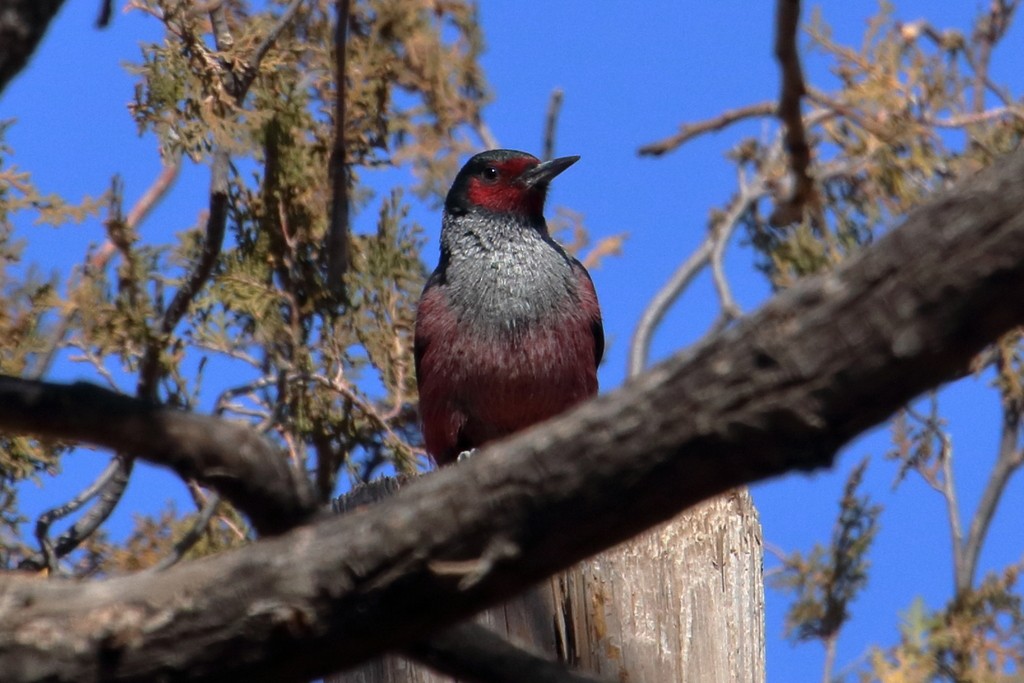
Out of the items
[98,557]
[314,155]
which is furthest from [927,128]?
[98,557]

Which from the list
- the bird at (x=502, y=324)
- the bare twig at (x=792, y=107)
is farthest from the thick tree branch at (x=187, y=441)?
the bird at (x=502, y=324)

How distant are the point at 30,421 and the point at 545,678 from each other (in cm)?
98

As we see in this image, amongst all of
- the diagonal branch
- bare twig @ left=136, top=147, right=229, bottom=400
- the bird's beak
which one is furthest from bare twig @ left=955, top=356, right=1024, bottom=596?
the diagonal branch

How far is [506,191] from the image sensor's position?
6.68 m

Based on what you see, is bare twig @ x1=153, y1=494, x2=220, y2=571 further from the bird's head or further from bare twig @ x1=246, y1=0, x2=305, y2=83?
the bird's head

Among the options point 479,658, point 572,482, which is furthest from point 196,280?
point 572,482

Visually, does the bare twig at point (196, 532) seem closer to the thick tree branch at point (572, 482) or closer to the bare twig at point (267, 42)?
the bare twig at point (267, 42)

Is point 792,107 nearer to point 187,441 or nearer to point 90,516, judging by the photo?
point 187,441

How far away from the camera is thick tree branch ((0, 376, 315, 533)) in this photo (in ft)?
7.79

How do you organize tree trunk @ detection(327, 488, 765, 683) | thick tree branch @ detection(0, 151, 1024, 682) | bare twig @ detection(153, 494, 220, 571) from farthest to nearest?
bare twig @ detection(153, 494, 220, 571) < tree trunk @ detection(327, 488, 765, 683) < thick tree branch @ detection(0, 151, 1024, 682)

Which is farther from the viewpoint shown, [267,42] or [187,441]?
[267,42]

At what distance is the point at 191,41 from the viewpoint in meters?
5.86

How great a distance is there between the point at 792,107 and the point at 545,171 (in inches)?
148

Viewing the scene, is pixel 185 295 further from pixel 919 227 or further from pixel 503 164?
pixel 919 227
